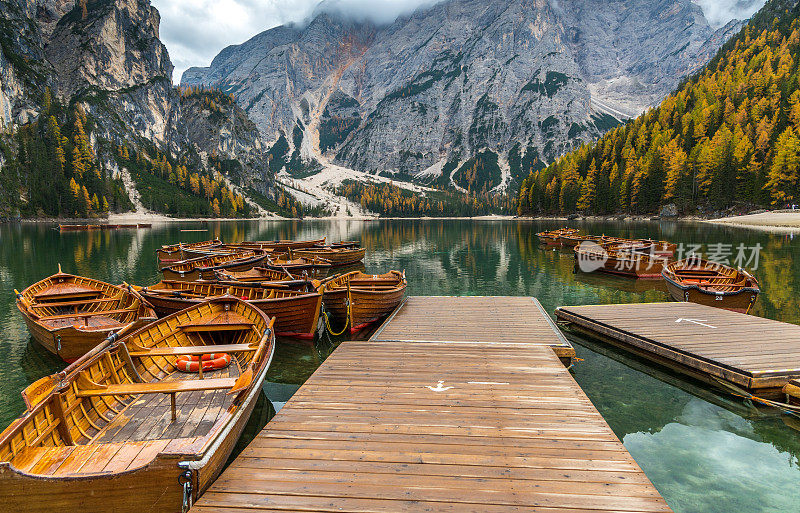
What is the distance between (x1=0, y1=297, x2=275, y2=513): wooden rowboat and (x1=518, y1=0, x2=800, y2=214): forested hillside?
116m

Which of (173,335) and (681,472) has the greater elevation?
(173,335)

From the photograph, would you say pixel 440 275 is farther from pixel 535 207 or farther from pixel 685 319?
pixel 535 207

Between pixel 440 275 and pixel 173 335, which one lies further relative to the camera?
pixel 440 275

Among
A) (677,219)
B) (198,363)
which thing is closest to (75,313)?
(198,363)

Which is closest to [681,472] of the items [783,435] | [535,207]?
[783,435]

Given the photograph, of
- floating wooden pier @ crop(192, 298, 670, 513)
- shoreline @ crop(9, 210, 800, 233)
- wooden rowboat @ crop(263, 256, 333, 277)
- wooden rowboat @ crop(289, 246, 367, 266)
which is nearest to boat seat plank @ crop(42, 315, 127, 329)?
floating wooden pier @ crop(192, 298, 670, 513)

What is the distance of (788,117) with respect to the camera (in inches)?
3696

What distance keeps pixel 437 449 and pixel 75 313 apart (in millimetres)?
17161

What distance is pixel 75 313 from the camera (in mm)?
15352

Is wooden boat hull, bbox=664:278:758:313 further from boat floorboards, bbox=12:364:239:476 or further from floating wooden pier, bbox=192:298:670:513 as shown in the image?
boat floorboards, bbox=12:364:239:476

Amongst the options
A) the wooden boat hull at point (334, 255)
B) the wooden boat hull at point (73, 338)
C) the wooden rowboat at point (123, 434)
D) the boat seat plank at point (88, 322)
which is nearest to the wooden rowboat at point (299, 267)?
the wooden boat hull at point (334, 255)

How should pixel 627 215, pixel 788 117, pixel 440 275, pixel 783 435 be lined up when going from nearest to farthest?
pixel 783 435
pixel 440 275
pixel 788 117
pixel 627 215

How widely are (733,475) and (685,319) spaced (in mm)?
9920

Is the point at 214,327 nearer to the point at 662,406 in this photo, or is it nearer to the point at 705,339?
the point at 662,406
